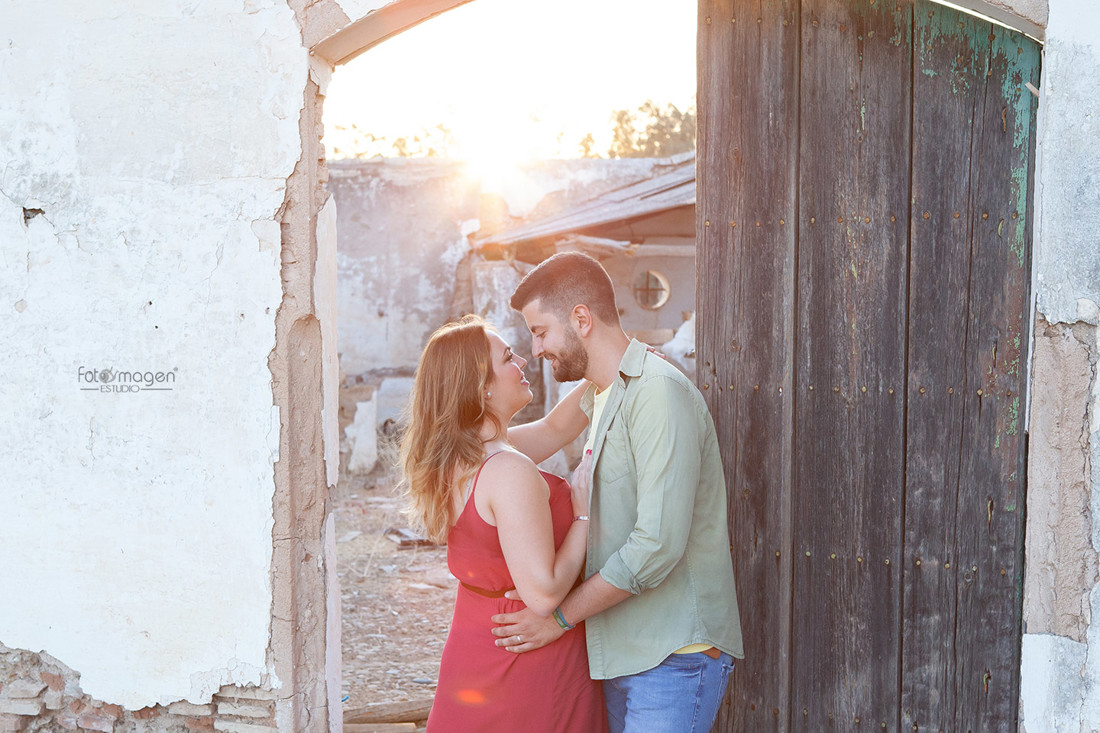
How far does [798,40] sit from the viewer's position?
2656 millimetres

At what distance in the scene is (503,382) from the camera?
2.33m

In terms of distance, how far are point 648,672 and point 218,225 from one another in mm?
1714

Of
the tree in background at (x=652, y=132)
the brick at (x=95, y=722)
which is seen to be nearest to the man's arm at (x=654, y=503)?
the brick at (x=95, y=722)

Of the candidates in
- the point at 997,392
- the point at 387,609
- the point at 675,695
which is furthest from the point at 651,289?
the point at 675,695

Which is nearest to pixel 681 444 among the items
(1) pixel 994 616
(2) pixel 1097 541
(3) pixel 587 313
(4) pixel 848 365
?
(3) pixel 587 313

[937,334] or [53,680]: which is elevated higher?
[937,334]

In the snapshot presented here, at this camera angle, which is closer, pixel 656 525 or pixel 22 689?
pixel 656 525

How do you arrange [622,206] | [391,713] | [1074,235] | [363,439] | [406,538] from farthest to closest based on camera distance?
[363,439] → [622,206] → [406,538] → [391,713] → [1074,235]

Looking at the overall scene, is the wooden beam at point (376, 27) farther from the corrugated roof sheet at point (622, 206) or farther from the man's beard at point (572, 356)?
the corrugated roof sheet at point (622, 206)

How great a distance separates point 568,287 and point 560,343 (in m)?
0.15

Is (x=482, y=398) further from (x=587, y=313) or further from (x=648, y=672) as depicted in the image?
(x=648, y=672)

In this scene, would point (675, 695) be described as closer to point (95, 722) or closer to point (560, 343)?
point (560, 343)

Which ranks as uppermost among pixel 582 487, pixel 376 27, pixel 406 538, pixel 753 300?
pixel 376 27

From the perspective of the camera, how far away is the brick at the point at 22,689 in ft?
8.94
